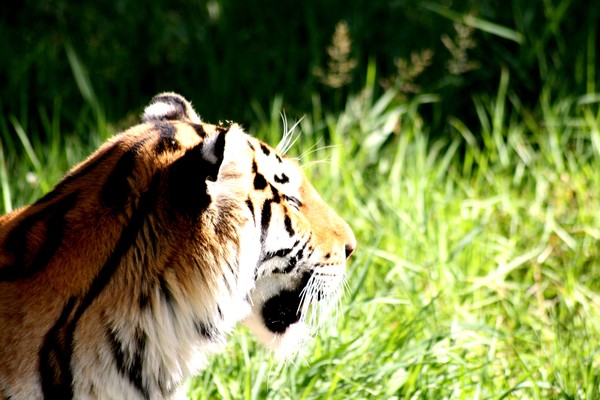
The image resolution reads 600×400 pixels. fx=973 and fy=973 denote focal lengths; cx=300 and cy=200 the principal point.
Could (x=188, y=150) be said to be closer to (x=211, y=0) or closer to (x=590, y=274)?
(x=590, y=274)

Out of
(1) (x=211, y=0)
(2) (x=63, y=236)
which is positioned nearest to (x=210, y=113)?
(1) (x=211, y=0)

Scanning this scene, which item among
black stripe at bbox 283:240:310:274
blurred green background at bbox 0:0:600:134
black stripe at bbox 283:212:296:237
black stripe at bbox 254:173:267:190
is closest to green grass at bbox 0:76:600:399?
blurred green background at bbox 0:0:600:134

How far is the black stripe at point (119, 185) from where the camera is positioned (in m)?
2.03

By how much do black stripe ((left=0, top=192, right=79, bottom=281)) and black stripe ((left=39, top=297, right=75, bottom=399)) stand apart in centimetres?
12

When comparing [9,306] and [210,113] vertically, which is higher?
[9,306]

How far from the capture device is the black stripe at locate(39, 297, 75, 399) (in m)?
1.97

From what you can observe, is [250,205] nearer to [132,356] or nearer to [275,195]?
[275,195]

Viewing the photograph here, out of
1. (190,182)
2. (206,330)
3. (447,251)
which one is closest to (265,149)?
(190,182)

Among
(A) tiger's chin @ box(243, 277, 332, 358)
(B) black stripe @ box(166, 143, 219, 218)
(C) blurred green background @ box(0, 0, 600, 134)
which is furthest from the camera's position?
(C) blurred green background @ box(0, 0, 600, 134)

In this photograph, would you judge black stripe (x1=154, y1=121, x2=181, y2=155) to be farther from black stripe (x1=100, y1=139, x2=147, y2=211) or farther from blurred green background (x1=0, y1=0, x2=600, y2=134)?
blurred green background (x1=0, y1=0, x2=600, y2=134)

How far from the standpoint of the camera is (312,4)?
189 inches

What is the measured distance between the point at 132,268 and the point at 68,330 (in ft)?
0.59

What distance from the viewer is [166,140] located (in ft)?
6.90

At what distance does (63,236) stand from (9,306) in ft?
0.59
